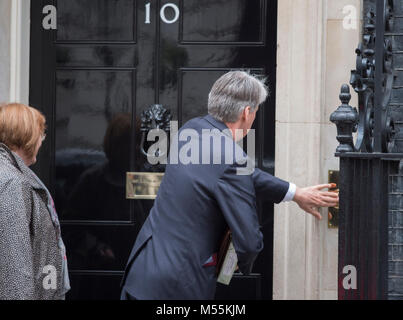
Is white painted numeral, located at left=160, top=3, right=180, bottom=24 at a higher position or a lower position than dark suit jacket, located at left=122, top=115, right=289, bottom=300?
higher

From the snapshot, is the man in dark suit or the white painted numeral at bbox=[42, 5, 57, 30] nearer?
the man in dark suit

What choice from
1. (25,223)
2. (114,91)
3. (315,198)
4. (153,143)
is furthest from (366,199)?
(114,91)

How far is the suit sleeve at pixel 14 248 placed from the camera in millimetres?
3814

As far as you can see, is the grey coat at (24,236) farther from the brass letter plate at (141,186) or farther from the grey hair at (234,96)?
the brass letter plate at (141,186)

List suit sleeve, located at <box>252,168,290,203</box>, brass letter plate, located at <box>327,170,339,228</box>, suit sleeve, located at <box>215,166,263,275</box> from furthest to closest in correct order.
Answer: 1. brass letter plate, located at <box>327,170,339,228</box>
2. suit sleeve, located at <box>252,168,290,203</box>
3. suit sleeve, located at <box>215,166,263,275</box>

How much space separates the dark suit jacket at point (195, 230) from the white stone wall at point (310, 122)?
1511 millimetres

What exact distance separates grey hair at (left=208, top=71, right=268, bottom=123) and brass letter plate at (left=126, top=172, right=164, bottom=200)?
1.78 m

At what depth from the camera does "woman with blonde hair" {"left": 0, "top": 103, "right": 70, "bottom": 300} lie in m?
3.82

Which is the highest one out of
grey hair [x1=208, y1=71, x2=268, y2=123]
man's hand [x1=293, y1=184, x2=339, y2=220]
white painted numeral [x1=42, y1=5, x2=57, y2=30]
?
white painted numeral [x1=42, y1=5, x2=57, y2=30]

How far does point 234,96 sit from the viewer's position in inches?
157

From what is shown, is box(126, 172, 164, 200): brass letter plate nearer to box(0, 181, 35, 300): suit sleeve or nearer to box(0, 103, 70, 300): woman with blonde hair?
box(0, 103, 70, 300): woman with blonde hair

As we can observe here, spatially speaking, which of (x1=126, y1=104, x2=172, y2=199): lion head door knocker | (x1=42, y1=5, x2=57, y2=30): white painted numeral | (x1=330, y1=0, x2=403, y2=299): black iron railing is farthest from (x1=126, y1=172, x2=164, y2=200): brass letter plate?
(x1=330, y1=0, x2=403, y2=299): black iron railing
